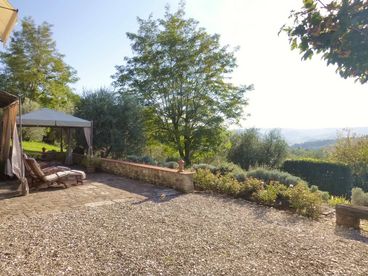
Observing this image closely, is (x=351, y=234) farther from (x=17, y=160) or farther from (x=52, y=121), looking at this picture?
(x=52, y=121)

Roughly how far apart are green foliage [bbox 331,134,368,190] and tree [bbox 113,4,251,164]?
6288mm

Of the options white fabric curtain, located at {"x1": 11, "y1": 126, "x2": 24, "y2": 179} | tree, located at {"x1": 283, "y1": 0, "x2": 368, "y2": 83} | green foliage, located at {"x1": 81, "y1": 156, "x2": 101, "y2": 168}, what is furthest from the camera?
green foliage, located at {"x1": 81, "y1": 156, "x2": 101, "y2": 168}

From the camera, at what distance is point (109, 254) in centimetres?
377

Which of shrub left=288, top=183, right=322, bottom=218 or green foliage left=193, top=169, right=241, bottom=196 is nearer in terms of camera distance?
shrub left=288, top=183, right=322, bottom=218

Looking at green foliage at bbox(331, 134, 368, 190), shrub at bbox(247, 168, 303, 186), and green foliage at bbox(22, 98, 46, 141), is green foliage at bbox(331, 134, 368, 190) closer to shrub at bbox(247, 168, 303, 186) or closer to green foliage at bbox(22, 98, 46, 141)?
shrub at bbox(247, 168, 303, 186)

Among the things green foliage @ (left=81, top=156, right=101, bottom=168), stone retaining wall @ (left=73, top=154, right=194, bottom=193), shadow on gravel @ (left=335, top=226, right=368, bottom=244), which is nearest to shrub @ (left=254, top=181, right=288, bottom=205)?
shadow on gravel @ (left=335, top=226, right=368, bottom=244)

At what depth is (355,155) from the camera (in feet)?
53.4

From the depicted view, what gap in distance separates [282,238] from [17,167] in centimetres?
675

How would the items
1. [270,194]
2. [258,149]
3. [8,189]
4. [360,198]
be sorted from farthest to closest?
[258,149]
[8,189]
[360,198]
[270,194]

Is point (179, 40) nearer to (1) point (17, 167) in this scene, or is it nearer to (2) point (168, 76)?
(2) point (168, 76)

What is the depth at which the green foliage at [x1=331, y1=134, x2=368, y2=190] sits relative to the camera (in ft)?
44.3

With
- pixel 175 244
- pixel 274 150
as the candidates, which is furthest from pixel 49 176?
pixel 274 150

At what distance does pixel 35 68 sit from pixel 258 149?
22.4 meters

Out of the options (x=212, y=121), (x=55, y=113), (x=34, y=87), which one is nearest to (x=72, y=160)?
(x=55, y=113)
